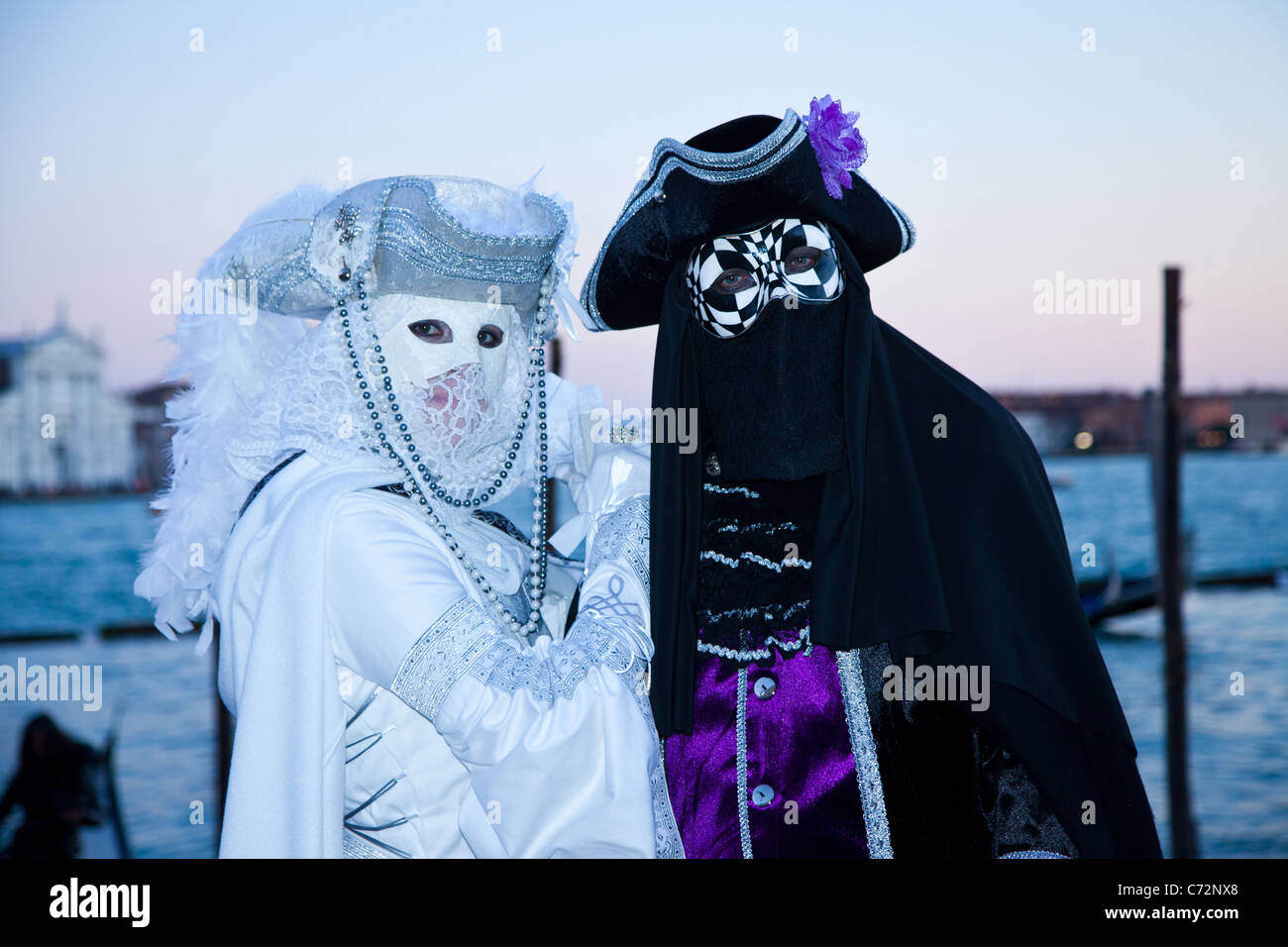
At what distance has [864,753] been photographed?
8.81 feet

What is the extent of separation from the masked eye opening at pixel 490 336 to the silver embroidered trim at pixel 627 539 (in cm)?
56

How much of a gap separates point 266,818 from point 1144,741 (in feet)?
80.1

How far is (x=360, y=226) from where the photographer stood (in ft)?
9.25

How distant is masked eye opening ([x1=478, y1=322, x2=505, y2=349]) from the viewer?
2.98m

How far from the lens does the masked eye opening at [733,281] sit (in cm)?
279

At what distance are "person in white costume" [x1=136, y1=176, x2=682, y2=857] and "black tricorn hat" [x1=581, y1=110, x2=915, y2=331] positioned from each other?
0.71 ft

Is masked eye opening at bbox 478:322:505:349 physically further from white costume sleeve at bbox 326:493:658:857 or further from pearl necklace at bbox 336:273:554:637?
white costume sleeve at bbox 326:493:658:857

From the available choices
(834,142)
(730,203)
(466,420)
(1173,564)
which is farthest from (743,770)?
(1173,564)

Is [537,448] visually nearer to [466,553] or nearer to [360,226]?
[466,553]

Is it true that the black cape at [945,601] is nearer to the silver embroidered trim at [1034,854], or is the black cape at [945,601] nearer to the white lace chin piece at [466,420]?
the silver embroidered trim at [1034,854]

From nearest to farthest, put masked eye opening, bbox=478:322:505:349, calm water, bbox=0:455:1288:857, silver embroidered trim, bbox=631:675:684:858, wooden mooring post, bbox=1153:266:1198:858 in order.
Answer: silver embroidered trim, bbox=631:675:684:858, masked eye opening, bbox=478:322:505:349, wooden mooring post, bbox=1153:266:1198:858, calm water, bbox=0:455:1288:857

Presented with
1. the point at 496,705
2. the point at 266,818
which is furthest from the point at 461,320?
the point at 266,818

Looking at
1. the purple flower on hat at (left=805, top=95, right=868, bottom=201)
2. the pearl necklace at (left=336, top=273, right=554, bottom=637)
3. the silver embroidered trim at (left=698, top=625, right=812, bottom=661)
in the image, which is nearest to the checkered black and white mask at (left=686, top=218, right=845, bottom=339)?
the purple flower on hat at (left=805, top=95, right=868, bottom=201)
